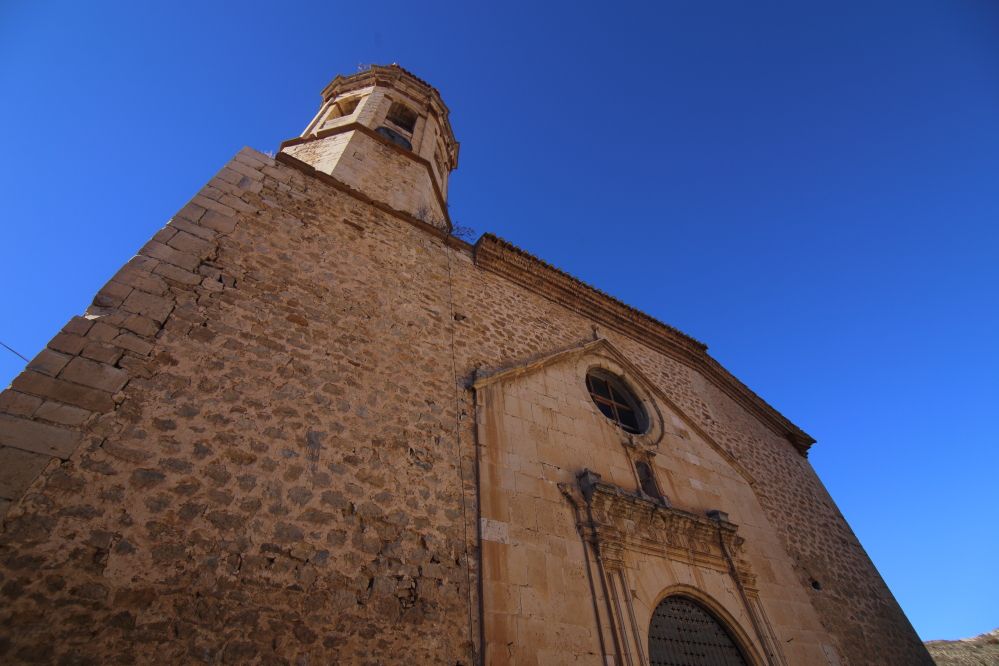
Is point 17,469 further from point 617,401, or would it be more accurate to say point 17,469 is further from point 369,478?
point 617,401

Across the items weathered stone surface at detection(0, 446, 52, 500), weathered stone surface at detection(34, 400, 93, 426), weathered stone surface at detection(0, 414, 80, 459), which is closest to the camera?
weathered stone surface at detection(0, 446, 52, 500)

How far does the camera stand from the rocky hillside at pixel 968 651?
903cm

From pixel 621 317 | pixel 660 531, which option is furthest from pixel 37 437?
pixel 621 317

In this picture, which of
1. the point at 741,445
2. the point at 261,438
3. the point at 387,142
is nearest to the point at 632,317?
the point at 741,445

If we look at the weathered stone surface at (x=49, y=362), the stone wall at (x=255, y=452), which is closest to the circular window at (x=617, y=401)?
the stone wall at (x=255, y=452)

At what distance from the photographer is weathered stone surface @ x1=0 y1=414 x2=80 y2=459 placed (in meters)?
2.82

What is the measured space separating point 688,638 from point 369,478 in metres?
3.58

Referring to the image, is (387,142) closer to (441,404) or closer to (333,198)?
(333,198)

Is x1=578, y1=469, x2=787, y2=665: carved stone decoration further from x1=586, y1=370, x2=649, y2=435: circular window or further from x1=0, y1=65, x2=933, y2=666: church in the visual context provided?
x1=586, y1=370, x2=649, y2=435: circular window

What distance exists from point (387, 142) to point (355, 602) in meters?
7.50

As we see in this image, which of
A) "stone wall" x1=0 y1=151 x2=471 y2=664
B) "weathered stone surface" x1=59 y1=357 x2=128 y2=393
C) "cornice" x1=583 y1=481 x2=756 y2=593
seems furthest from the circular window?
"weathered stone surface" x1=59 y1=357 x2=128 y2=393

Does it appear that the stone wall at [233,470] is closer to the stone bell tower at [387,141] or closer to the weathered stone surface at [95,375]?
the weathered stone surface at [95,375]

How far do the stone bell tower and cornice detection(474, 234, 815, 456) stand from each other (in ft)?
3.63

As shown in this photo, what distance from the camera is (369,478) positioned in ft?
13.0
